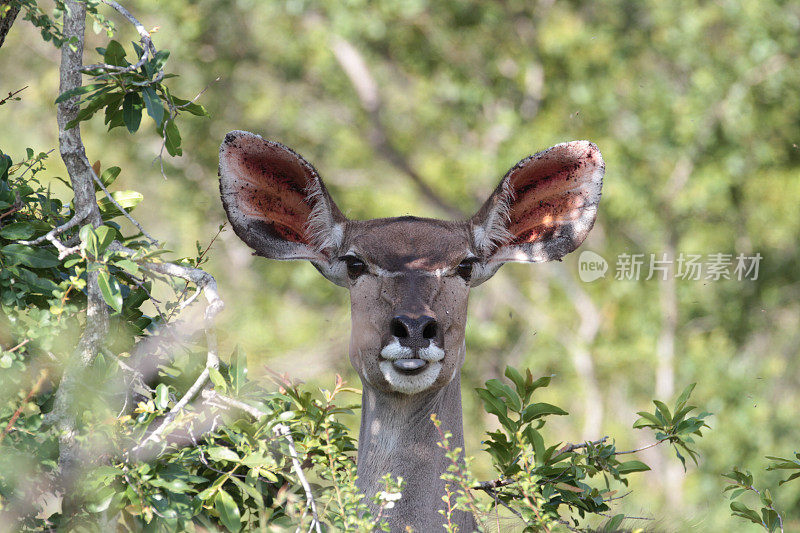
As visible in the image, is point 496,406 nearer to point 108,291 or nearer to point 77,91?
point 108,291

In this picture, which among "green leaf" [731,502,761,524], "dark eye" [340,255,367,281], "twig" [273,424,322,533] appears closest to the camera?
"twig" [273,424,322,533]

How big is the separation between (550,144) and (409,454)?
10085mm

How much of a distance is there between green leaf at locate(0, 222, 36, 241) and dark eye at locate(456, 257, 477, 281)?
5.83 ft

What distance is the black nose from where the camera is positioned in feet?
13.0

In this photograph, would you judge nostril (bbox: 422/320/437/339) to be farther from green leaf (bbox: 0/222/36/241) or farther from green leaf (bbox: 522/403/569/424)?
green leaf (bbox: 0/222/36/241)

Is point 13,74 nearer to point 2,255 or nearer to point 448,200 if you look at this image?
point 448,200

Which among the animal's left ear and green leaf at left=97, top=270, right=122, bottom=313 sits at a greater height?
the animal's left ear

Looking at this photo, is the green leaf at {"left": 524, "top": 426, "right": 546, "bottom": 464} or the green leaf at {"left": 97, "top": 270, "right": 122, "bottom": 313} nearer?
the green leaf at {"left": 97, "top": 270, "right": 122, "bottom": 313}

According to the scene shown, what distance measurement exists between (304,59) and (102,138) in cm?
362

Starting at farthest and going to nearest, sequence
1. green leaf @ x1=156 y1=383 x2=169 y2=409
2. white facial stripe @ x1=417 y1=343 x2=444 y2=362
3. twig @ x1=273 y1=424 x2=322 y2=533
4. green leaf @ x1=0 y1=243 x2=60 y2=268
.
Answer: green leaf @ x1=0 y1=243 x2=60 y2=268, white facial stripe @ x1=417 y1=343 x2=444 y2=362, green leaf @ x1=156 y1=383 x2=169 y2=409, twig @ x1=273 y1=424 x2=322 y2=533

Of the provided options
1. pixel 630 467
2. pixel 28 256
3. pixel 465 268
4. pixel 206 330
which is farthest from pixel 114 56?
pixel 630 467

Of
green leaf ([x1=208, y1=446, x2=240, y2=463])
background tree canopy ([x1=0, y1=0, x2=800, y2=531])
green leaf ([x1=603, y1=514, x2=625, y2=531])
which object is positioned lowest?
green leaf ([x1=208, y1=446, x2=240, y2=463])

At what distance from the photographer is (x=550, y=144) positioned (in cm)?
1384

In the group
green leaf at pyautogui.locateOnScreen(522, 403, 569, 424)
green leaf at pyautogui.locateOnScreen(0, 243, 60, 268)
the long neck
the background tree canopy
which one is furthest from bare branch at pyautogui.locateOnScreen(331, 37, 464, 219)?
green leaf at pyautogui.locateOnScreen(0, 243, 60, 268)
